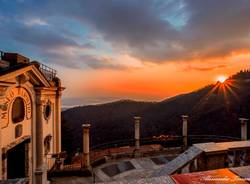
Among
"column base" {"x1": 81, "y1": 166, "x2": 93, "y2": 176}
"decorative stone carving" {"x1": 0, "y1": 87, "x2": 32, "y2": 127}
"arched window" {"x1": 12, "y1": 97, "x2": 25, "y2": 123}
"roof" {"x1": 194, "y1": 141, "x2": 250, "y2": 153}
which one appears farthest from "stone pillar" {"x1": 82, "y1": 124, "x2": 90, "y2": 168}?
"roof" {"x1": 194, "y1": 141, "x2": 250, "y2": 153}

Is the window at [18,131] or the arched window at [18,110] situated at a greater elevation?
the arched window at [18,110]

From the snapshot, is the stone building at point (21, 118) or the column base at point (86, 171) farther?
the column base at point (86, 171)

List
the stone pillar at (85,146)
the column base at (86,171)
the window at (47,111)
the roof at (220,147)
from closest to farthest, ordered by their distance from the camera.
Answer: the roof at (220,147) → the stone pillar at (85,146) → the column base at (86,171) → the window at (47,111)

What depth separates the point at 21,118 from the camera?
1199 cm

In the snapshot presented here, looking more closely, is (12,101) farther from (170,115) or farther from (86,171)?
(170,115)

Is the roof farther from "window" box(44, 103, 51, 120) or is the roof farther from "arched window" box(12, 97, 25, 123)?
"window" box(44, 103, 51, 120)

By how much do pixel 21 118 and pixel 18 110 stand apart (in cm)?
46

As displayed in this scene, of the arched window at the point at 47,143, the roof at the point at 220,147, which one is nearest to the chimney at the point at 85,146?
the arched window at the point at 47,143

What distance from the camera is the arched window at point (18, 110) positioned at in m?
11.4

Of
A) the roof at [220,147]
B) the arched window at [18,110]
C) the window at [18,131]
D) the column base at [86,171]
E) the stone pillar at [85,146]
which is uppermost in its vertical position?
the arched window at [18,110]

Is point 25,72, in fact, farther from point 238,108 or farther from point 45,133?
point 238,108

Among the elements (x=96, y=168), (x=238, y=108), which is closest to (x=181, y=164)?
(x=96, y=168)

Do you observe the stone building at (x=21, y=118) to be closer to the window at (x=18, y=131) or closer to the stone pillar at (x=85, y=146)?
the window at (x=18, y=131)

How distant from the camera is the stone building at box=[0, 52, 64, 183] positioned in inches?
405
